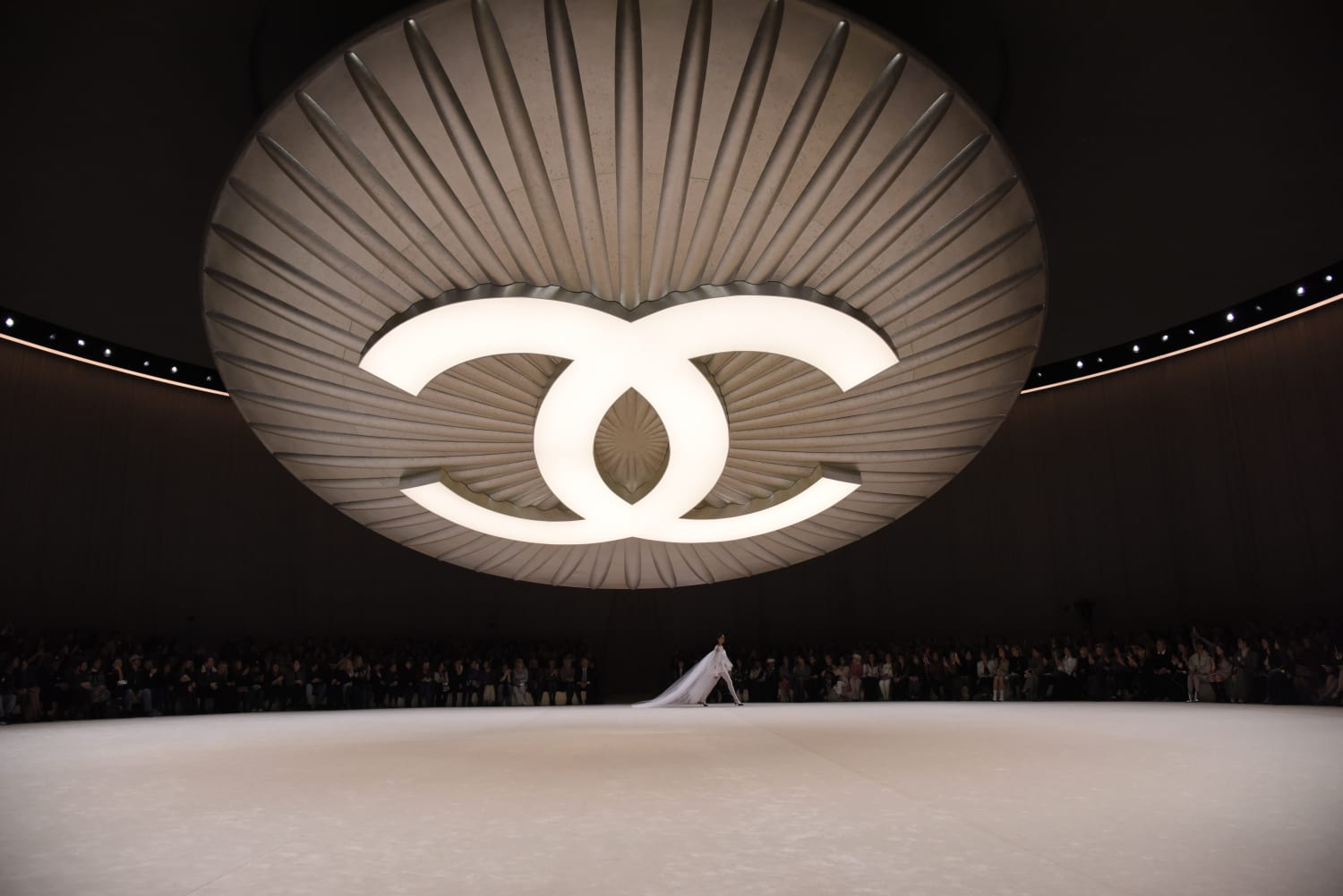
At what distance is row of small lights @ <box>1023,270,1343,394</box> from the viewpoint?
14.6 metres

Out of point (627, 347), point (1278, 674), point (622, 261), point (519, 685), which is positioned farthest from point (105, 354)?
point (1278, 674)

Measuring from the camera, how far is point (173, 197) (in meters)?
10.7

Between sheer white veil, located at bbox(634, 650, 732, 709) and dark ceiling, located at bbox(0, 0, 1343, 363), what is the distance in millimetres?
9021

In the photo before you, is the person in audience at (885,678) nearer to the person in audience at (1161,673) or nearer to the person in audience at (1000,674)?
the person in audience at (1000,674)

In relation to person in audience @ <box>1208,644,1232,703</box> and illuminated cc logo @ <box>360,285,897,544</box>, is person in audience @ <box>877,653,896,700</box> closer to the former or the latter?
person in audience @ <box>1208,644,1232,703</box>

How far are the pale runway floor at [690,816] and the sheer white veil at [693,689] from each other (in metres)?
7.94

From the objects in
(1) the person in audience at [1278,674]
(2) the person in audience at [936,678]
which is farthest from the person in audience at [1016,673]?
(1) the person in audience at [1278,674]

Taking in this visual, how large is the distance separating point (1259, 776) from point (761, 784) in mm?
2878

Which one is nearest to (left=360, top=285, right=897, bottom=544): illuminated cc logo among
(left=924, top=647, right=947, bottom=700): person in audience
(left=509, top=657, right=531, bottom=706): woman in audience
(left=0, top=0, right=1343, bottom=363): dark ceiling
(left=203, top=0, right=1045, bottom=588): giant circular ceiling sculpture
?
(left=203, top=0, right=1045, bottom=588): giant circular ceiling sculpture

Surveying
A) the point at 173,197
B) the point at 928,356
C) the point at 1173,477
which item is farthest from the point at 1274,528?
the point at 173,197

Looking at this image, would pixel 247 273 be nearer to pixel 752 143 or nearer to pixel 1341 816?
pixel 752 143

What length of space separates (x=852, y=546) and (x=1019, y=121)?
1365 cm

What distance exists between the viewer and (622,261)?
24.7 ft

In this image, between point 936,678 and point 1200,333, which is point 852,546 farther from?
point 1200,333
